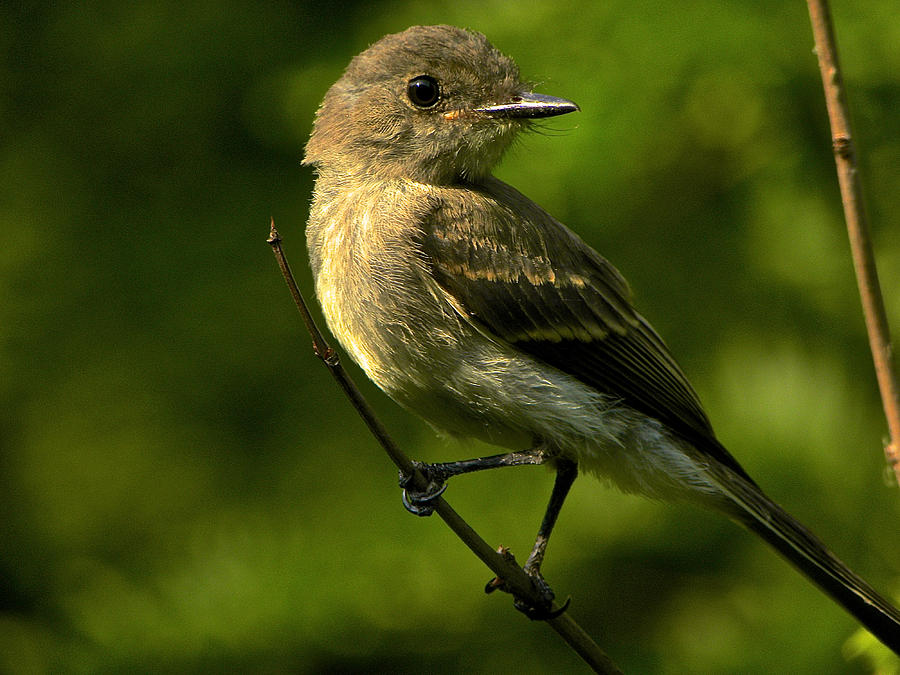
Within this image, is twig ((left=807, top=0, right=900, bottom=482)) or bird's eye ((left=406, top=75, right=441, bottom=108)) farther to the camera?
bird's eye ((left=406, top=75, right=441, bottom=108))

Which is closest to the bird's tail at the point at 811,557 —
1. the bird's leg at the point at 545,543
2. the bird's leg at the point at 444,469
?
the bird's leg at the point at 545,543

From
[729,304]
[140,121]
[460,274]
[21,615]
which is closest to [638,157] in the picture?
[729,304]

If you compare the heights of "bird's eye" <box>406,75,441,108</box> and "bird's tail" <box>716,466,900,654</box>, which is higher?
"bird's eye" <box>406,75,441,108</box>

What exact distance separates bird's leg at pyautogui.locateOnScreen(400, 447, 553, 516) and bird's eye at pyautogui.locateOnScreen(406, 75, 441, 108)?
96 centimetres

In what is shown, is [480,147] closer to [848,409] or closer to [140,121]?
[848,409]

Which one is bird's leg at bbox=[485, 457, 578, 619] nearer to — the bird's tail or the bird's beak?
the bird's tail

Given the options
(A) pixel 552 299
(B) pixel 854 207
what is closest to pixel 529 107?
(A) pixel 552 299

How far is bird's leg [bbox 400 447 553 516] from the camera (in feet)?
8.77

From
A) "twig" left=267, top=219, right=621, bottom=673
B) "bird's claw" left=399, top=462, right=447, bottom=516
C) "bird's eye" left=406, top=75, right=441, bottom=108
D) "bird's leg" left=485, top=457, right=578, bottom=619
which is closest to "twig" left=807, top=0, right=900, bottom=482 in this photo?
"twig" left=267, top=219, right=621, bottom=673

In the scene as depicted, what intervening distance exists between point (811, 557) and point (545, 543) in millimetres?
688

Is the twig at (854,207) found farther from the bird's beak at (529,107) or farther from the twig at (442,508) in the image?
the bird's beak at (529,107)

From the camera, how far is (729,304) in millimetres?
3549

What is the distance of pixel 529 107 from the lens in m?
2.95

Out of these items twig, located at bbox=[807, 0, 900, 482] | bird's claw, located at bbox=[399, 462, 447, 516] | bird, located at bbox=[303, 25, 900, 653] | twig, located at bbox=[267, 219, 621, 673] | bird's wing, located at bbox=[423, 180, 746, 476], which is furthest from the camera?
bird's wing, located at bbox=[423, 180, 746, 476]
